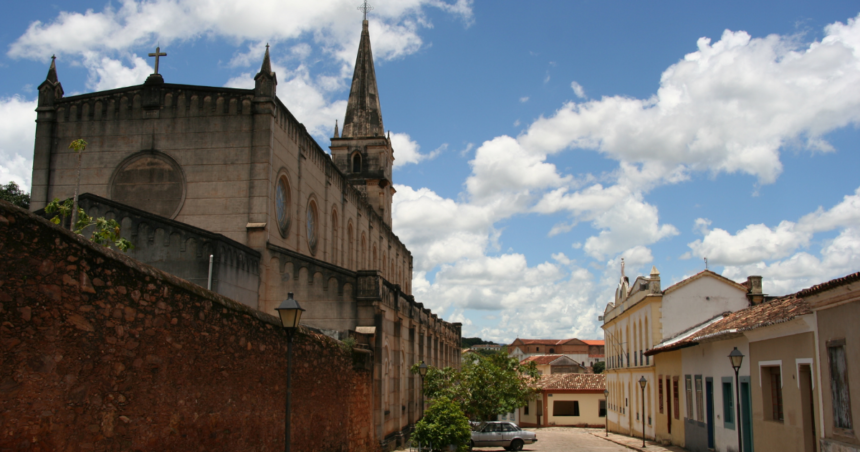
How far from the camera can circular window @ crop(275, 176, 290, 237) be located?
23203 millimetres

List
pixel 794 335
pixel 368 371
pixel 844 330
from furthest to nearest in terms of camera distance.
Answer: pixel 368 371
pixel 794 335
pixel 844 330

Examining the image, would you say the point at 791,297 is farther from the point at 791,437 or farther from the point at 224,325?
the point at 224,325

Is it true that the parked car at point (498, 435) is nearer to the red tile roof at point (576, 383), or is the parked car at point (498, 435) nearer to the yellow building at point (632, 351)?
the yellow building at point (632, 351)

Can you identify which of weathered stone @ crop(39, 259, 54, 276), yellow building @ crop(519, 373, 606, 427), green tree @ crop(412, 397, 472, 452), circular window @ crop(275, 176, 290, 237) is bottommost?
yellow building @ crop(519, 373, 606, 427)

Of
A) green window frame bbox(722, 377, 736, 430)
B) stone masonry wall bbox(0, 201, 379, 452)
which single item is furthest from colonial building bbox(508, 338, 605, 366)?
stone masonry wall bbox(0, 201, 379, 452)

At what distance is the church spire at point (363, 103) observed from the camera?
169 ft

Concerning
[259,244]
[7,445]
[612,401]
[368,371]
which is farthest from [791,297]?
[612,401]

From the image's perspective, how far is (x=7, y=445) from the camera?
587 cm

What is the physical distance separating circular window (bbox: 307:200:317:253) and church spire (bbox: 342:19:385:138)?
23873 mm

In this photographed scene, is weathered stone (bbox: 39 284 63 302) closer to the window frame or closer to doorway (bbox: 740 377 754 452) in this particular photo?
the window frame

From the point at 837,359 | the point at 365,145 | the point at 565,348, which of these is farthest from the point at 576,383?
the point at 565,348

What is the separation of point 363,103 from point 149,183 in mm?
31584

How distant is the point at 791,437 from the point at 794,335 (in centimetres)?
237

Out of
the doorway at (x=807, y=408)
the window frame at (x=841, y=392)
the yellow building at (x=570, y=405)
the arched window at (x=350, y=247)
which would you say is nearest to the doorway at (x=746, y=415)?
the doorway at (x=807, y=408)
